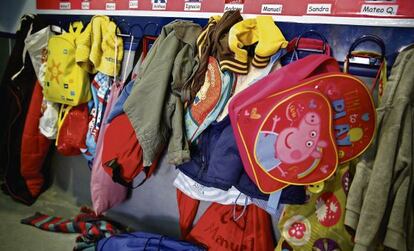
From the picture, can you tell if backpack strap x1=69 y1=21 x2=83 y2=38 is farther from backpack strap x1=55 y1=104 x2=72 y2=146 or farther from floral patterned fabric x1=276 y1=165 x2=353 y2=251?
floral patterned fabric x1=276 y1=165 x2=353 y2=251

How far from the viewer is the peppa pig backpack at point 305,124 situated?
73 centimetres

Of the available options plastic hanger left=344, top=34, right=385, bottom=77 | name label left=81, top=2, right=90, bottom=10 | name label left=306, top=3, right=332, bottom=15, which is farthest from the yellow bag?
plastic hanger left=344, top=34, right=385, bottom=77

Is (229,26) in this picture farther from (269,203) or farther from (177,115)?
→ (269,203)

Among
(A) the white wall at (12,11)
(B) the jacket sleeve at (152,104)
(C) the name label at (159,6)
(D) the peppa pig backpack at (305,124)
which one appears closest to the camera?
(D) the peppa pig backpack at (305,124)

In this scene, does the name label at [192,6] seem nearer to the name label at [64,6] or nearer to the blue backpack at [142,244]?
the name label at [64,6]

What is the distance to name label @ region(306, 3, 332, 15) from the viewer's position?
3.09 ft

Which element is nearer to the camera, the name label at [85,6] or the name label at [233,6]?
the name label at [233,6]

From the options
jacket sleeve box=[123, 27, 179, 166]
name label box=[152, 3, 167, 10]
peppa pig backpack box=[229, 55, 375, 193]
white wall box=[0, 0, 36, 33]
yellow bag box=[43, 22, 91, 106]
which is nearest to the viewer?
peppa pig backpack box=[229, 55, 375, 193]

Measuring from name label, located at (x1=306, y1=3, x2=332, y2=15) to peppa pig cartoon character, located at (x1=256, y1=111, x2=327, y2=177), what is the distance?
43 centimetres

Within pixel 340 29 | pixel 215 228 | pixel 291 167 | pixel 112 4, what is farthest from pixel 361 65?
pixel 112 4

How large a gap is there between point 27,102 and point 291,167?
1.52 meters

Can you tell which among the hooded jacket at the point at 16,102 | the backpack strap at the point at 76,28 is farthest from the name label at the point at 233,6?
the hooded jacket at the point at 16,102

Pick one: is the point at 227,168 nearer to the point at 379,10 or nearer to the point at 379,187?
the point at 379,187

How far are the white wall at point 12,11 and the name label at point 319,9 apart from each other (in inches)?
64.2
